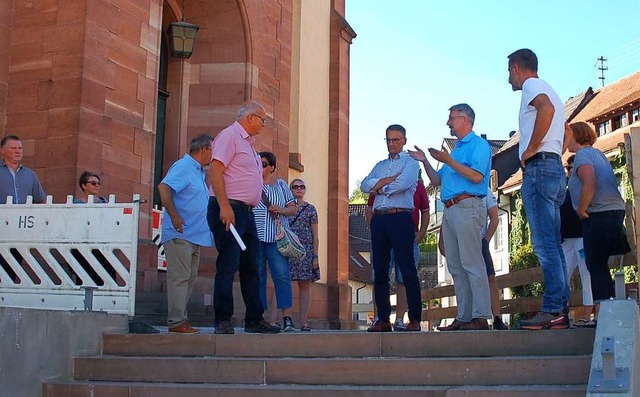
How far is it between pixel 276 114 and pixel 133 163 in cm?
399

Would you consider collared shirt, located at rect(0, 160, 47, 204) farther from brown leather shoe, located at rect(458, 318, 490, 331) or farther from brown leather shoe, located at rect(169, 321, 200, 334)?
brown leather shoe, located at rect(458, 318, 490, 331)

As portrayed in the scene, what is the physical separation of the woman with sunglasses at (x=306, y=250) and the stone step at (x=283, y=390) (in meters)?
3.04

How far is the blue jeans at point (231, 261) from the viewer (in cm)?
706

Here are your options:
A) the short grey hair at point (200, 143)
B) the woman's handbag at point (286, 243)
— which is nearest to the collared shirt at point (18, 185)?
the short grey hair at point (200, 143)

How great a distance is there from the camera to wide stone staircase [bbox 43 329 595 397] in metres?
5.75

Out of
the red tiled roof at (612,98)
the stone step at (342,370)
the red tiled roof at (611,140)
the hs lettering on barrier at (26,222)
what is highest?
the red tiled roof at (612,98)

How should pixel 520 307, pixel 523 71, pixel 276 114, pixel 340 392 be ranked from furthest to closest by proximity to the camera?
pixel 276 114 < pixel 520 307 < pixel 523 71 < pixel 340 392

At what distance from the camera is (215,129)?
13.6 meters

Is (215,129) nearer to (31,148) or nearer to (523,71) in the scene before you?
(31,148)

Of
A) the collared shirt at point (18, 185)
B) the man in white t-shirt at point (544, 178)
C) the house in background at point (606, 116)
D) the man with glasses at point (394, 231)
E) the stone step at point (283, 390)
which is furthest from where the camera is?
the house in background at point (606, 116)

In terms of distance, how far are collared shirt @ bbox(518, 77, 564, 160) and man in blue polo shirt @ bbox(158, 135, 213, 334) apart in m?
2.72

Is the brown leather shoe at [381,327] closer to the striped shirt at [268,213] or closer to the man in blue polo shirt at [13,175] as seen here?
the striped shirt at [268,213]

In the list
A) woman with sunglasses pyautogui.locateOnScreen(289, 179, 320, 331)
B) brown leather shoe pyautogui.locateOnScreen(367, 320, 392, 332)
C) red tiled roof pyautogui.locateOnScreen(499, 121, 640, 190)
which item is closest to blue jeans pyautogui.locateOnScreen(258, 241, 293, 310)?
woman with sunglasses pyautogui.locateOnScreen(289, 179, 320, 331)

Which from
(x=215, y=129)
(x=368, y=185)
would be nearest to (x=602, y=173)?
(x=368, y=185)
